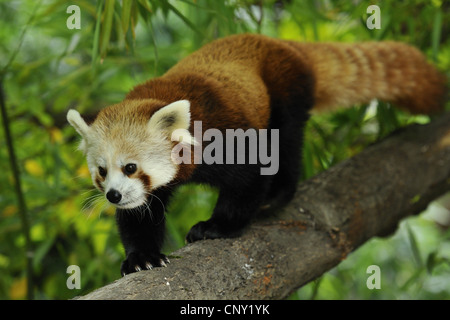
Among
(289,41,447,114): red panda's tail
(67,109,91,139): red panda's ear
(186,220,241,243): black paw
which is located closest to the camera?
(67,109,91,139): red panda's ear

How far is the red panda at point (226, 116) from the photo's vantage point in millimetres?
2045

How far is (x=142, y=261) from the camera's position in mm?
2100

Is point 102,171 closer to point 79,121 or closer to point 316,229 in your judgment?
point 79,121

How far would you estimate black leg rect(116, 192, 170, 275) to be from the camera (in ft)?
7.08

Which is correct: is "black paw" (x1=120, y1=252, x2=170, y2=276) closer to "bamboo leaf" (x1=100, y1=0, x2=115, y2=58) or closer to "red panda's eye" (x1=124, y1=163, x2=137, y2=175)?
"red panda's eye" (x1=124, y1=163, x2=137, y2=175)

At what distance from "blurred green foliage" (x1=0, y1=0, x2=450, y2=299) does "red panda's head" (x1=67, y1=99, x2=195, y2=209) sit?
49 cm

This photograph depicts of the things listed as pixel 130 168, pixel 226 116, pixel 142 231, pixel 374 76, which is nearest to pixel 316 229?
pixel 226 116

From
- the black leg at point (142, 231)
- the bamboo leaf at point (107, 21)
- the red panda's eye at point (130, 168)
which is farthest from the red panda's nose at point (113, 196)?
the bamboo leaf at point (107, 21)

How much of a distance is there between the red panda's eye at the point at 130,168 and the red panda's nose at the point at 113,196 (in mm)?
100

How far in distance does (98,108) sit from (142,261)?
1745mm

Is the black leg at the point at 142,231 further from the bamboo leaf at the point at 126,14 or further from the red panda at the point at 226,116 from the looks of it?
the bamboo leaf at the point at 126,14

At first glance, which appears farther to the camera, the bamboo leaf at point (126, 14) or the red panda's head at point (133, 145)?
the bamboo leaf at point (126, 14)

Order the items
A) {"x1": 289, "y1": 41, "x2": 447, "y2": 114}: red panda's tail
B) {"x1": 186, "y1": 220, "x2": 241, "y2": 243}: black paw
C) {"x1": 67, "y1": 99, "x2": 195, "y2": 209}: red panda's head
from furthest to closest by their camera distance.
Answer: {"x1": 289, "y1": 41, "x2": 447, "y2": 114}: red panda's tail → {"x1": 186, "y1": 220, "x2": 241, "y2": 243}: black paw → {"x1": 67, "y1": 99, "x2": 195, "y2": 209}: red panda's head

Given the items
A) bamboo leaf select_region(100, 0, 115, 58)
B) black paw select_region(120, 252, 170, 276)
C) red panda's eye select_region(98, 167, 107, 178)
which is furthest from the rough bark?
bamboo leaf select_region(100, 0, 115, 58)
